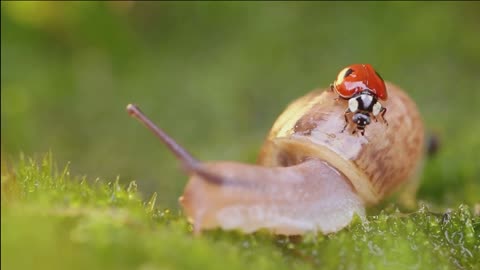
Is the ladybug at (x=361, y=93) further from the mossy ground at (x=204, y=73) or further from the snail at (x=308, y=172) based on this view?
the mossy ground at (x=204, y=73)

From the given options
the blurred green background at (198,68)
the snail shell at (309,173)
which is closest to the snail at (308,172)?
the snail shell at (309,173)

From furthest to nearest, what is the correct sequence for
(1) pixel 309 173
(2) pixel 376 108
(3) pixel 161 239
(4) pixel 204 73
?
(4) pixel 204 73
(2) pixel 376 108
(1) pixel 309 173
(3) pixel 161 239

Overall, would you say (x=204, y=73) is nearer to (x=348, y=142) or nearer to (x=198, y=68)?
(x=198, y=68)

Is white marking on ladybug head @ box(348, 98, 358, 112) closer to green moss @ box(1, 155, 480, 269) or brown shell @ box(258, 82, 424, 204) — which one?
brown shell @ box(258, 82, 424, 204)

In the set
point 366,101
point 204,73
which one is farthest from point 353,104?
point 204,73

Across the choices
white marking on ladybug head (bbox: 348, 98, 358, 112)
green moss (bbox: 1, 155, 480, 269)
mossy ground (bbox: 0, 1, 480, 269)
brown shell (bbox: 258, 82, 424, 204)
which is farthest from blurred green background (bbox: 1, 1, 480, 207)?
green moss (bbox: 1, 155, 480, 269)

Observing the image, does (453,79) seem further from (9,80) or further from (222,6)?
(9,80)
